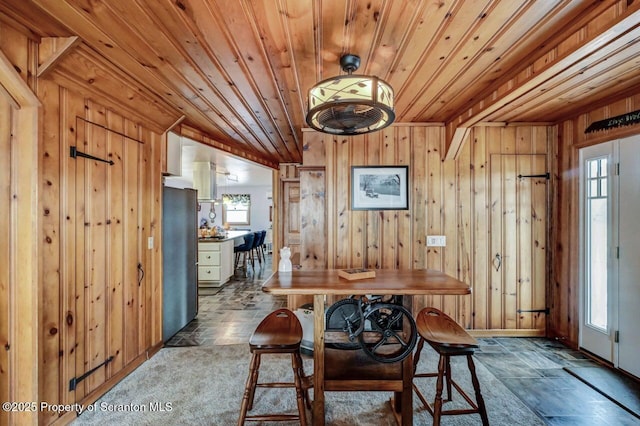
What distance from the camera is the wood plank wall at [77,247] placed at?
1597 mm

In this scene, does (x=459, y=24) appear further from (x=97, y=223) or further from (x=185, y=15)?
(x=97, y=223)

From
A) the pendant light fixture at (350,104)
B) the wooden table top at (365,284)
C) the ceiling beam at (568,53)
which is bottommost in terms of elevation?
the wooden table top at (365,284)

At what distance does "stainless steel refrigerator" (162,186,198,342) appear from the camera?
313cm

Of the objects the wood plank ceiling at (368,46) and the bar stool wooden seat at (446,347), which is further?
the bar stool wooden seat at (446,347)

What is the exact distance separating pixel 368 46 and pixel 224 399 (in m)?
2.71

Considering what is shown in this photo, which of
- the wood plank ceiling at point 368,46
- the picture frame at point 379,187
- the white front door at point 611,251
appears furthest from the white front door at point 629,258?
the picture frame at point 379,187

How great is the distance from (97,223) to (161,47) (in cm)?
140

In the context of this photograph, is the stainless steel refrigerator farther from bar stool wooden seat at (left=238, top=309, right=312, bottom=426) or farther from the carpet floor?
bar stool wooden seat at (left=238, top=309, right=312, bottom=426)

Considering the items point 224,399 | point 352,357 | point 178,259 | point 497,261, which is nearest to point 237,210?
point 178,259

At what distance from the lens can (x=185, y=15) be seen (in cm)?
144

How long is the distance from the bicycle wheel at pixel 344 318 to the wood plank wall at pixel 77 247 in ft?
5.70

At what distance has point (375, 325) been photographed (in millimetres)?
1635

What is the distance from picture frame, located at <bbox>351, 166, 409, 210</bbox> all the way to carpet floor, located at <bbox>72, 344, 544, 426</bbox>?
1.65m

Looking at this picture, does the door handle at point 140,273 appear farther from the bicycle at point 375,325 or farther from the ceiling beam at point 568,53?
the ceiling beam at point 568,53
